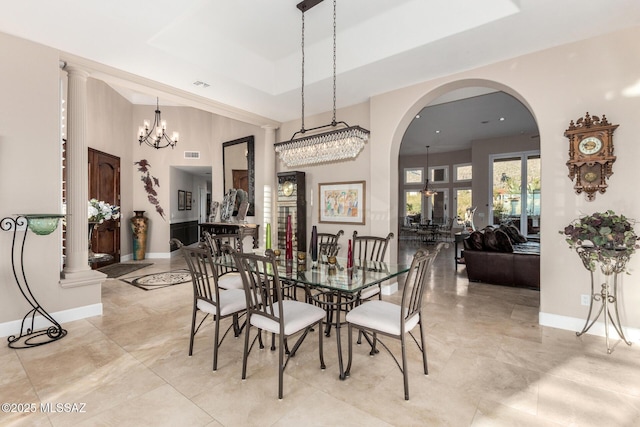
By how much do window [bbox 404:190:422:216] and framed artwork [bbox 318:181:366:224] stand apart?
901 cm

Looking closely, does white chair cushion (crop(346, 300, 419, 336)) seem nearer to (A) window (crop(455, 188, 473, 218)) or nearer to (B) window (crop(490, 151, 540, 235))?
(B) window (crop(490, 151, 540, 235))

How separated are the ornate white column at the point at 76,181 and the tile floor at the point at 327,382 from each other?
649 mm

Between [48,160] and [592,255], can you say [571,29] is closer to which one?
[592,255]

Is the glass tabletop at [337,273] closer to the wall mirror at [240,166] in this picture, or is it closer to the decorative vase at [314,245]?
the decorative vase at [314,245]

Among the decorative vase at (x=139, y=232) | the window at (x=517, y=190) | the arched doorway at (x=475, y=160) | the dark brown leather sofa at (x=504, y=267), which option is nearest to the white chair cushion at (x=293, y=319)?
the arched doorway at (x=475, y=160)

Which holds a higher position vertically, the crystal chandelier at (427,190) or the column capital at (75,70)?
the column capital at (75,70)

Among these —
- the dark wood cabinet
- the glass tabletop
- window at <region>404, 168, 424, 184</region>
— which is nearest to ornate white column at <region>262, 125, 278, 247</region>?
the dark wood cabinet

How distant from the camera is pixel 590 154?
301 centimetres

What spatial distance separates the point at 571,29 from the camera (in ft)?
9.48

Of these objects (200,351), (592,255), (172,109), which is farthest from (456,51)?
(172,109)

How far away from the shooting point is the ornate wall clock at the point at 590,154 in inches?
116

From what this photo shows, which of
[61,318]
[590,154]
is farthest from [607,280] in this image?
[61,318]

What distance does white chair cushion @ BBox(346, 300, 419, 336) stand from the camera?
2156 mm

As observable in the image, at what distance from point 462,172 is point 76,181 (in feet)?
39.3
